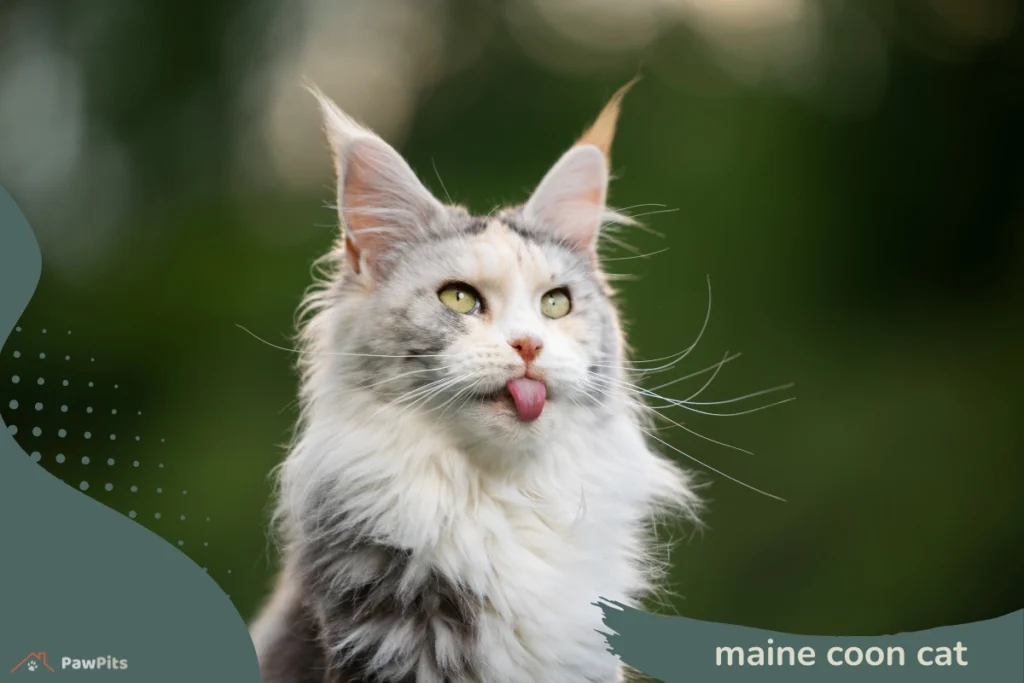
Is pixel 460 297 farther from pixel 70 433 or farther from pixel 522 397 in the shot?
pixel 70 433

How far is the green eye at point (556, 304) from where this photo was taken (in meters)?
1.62

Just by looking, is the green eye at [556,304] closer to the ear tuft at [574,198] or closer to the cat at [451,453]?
the cat at [451,453]

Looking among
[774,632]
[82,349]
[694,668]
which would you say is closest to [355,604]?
[694,668]

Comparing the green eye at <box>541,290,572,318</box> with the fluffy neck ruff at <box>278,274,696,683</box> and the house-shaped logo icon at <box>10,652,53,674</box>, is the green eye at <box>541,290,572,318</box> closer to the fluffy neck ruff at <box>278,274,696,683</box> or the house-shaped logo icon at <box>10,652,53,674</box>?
the fluffy neck ruff at <box>278,274,696,683</box>

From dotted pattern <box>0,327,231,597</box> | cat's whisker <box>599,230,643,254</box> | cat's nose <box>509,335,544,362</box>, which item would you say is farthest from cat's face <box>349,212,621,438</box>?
dotted pattern <box>0,327,231,597</box>

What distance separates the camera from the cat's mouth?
1482mm

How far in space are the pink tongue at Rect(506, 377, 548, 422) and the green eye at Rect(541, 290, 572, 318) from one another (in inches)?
6.5

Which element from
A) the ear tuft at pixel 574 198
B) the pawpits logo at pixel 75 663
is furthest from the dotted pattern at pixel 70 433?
the ear tuft at pixel 574 198

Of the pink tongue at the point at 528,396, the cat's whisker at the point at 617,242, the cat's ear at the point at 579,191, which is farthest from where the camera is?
the cat's whisker at the point at 617,242

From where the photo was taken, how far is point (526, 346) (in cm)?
148

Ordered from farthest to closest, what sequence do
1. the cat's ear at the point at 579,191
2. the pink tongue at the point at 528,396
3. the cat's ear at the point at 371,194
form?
the cat's ear at the point at 579,191, the cat's ear at the point at 371,194, the pink tongue at the point at 528,396

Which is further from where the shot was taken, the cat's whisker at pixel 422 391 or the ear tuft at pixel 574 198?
the ear tuft at pixel 574 198

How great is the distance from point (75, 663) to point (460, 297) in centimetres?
107

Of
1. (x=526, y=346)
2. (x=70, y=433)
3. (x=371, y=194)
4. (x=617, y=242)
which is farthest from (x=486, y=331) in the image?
(x=70, y=433)
